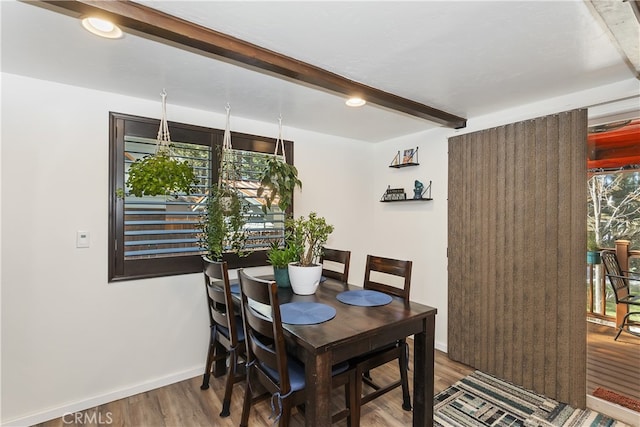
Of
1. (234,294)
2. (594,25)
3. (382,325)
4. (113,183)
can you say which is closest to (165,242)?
(113,183)

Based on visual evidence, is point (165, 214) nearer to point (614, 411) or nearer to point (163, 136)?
point (163, 136)

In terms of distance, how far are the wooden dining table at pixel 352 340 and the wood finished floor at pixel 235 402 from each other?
0.42 metres

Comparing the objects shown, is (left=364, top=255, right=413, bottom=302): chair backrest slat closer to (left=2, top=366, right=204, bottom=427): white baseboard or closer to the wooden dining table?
the wooden dining table

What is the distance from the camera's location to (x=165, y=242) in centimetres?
250

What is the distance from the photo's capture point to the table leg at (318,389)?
1.42 meters

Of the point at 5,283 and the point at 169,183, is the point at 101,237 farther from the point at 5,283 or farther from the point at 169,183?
the point at 169,183

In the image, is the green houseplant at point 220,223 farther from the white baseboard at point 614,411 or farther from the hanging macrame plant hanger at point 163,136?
the white baseboard at point 614,411

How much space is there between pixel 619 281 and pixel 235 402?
3.92 meters

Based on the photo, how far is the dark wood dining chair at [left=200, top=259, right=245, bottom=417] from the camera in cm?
200

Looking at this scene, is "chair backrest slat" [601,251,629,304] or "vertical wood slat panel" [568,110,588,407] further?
"chair backrest slat" [601,251,629,304]

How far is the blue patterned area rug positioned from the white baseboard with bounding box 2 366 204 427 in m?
2.01
